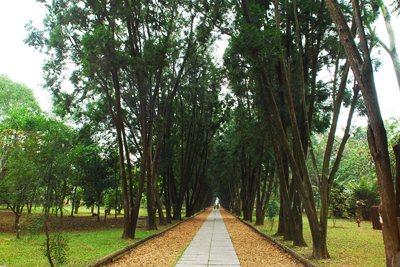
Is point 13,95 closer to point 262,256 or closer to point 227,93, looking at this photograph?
point 227,93

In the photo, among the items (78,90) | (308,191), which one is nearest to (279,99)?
(308,191)

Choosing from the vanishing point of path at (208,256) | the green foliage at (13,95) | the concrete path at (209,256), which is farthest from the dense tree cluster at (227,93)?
the green foliage at (13,95)

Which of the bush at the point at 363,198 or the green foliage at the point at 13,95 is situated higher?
the green foliage at the point at 13,95

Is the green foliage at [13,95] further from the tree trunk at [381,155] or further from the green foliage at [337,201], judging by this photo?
the tree trunk at [381,155]

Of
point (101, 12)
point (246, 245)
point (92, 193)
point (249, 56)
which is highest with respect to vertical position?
point (101, 12)

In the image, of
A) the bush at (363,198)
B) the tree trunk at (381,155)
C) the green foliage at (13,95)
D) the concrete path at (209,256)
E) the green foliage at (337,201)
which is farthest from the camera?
the green foliage at (13,95)

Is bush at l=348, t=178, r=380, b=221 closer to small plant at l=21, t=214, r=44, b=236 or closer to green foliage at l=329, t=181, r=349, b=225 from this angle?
green foliage at l=329, t=181, r=349, b=225

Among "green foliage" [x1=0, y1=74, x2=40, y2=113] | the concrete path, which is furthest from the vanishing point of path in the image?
"green foliage" [x1=0, y1=74, x2=40, y2=113]

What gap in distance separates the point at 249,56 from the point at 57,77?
7493 millimetres

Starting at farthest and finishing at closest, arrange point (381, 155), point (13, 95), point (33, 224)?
point (13, 95) < point (33, 224) < point (381, 155)

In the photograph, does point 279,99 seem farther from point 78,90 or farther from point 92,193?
point 92,193

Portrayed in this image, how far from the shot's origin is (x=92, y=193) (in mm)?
19984

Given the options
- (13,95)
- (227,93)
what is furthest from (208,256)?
(13,95)

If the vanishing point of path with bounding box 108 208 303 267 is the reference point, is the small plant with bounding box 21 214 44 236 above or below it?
above
